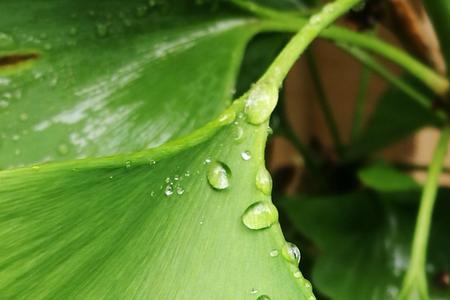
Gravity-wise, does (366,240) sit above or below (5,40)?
below

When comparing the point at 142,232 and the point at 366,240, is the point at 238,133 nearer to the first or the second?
the point at 142,232

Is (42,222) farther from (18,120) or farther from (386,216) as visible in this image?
(386,216)

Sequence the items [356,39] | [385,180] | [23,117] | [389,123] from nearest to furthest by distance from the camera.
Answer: [23,117]
[356,39]
[385,180]
[389,123]

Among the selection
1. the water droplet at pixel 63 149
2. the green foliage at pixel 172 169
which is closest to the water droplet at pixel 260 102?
the green foliage at pixel 172 169

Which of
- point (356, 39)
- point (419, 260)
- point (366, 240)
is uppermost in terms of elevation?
point (356, 39)

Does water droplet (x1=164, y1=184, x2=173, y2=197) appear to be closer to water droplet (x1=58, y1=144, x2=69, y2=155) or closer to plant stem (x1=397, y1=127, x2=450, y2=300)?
water droplet (x1=58, y1=144, x2=69, y2=155)

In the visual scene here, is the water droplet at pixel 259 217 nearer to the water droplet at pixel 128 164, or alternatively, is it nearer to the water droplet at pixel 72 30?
the water droplet at pixel 128 164

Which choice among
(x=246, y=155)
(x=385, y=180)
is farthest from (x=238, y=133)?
(x=385, y=180)
